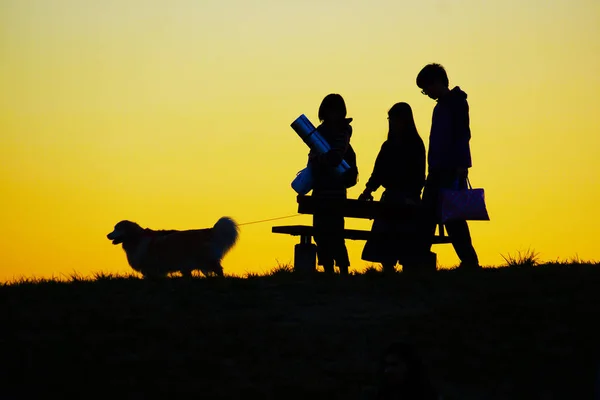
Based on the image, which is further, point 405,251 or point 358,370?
point 405,251

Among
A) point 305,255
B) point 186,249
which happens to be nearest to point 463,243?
point 305,255

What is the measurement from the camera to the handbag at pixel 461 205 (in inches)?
415

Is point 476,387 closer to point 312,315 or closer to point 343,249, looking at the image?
point 312,315

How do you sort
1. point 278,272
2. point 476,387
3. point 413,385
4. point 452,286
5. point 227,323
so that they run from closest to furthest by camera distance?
point 413,385 → point 476,387 → point 227,323 → point 452,286 → point 278,272

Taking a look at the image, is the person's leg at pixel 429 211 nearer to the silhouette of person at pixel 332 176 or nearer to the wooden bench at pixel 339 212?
the wooden bench at pixel 339 212

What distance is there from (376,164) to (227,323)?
282 centimetres

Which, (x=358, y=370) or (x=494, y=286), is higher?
(x=494, y=286)

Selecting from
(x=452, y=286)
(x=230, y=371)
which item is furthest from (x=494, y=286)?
(x=230, y=371)

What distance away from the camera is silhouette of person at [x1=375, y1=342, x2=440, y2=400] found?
6.91 metres

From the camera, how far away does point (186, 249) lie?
15758 millimetres

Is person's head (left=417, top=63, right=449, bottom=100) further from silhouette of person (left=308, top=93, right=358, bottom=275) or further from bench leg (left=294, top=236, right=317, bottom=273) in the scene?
bench leg (left=294, top=236, right=317, bottom=273)

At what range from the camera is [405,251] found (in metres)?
11.1

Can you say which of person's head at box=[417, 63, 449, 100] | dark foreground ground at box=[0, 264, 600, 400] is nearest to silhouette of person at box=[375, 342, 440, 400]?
dark foreground ground at box=[0, 264, 600, 400]

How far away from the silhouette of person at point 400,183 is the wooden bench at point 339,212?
0.33 feet
